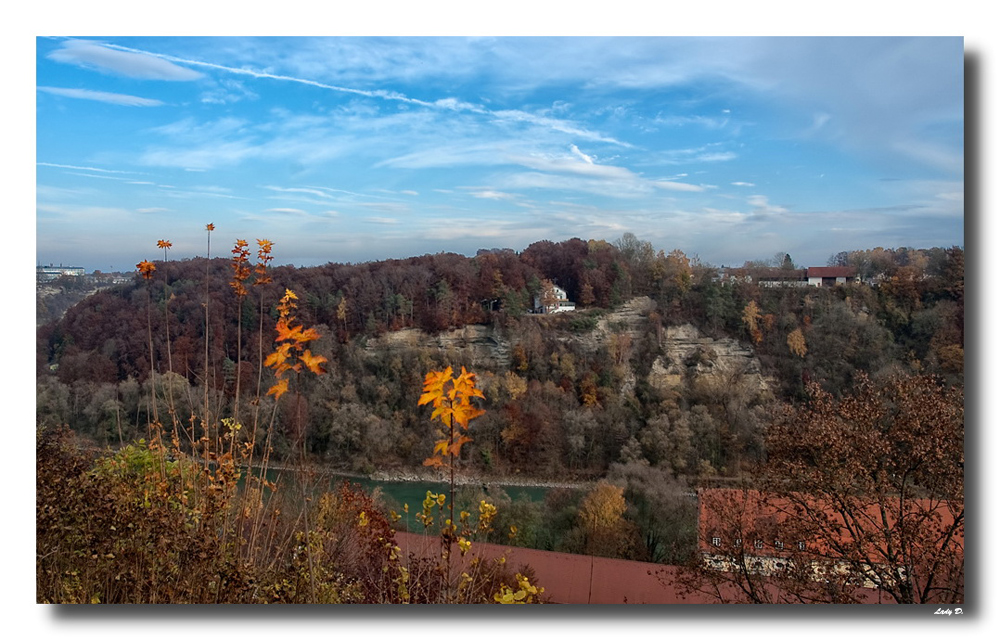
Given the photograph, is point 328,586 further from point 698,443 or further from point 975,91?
point 975,91

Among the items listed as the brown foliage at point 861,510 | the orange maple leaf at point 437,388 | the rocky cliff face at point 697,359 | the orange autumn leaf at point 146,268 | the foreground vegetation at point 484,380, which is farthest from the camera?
the rocky cliff face at point 697,359

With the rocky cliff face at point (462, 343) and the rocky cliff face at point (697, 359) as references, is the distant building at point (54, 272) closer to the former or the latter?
the rocky cliff face at point (462, 343)

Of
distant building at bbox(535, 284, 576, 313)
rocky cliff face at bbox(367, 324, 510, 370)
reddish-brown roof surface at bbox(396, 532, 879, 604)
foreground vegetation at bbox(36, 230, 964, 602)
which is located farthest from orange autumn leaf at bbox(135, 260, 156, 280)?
distant building at bbox(535, 284, 576, 313)

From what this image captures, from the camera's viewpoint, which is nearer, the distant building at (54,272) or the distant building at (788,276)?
the distant building at (54,272)

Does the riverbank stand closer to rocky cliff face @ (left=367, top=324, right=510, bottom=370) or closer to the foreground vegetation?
the foreground vegetation

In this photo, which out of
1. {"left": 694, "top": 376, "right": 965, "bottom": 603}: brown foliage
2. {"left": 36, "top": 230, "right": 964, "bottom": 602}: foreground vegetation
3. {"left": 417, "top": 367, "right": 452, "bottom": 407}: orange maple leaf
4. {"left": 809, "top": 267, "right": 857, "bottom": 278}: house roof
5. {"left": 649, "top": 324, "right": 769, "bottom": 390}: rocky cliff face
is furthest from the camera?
{"left": 649, "top": 324, "right": 769, "bottom": 390}: rocky cliff face

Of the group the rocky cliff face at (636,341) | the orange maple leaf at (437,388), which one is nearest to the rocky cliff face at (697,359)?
the rocky cliff face at (636,341)
